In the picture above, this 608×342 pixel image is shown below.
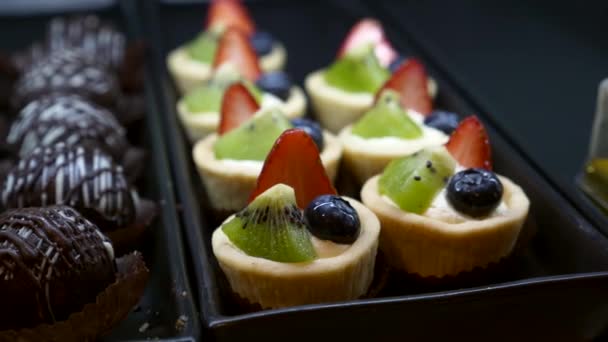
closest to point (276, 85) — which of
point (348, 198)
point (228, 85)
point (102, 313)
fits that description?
point (228, 85)

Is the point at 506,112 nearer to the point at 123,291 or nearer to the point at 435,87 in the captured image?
the point at 435,87

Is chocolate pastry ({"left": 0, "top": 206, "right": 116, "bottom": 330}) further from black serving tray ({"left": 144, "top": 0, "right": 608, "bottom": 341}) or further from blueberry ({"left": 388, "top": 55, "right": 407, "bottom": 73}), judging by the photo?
blueberry ({"left": 388, "top": 55, "right": 407, "bottom": 73})

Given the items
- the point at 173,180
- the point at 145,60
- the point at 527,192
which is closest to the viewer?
the point at 527,192

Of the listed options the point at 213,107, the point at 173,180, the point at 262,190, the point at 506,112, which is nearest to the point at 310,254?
the point at 262,190

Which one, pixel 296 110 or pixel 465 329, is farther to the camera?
pixel 296 110

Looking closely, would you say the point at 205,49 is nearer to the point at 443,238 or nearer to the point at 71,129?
the point at 71,129

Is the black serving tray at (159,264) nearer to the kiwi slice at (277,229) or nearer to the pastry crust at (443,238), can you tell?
the kiwi slice at (277,229)
